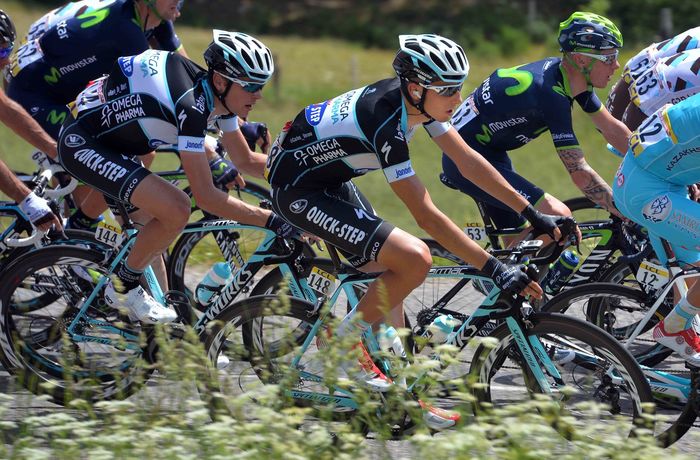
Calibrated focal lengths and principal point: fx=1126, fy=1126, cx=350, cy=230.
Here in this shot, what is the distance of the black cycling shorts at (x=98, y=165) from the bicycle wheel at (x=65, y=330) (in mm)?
408

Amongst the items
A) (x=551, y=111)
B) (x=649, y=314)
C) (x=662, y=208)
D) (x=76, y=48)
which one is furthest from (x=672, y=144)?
(x=76, y=48)

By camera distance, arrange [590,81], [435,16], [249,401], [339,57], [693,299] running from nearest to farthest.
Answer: [249,401] < [693,299] < [590,81] < [339,57] < [435,16]

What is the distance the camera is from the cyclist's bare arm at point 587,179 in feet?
24.3

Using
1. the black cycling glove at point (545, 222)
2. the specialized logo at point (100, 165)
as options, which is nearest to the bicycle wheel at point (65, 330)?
the specialized logo at point (100, 165)

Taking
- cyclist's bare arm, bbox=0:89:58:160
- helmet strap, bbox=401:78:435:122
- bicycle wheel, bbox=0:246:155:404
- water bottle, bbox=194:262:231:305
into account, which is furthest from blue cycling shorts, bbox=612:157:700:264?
cyclist's bare arm, bbox=0:89:58:160

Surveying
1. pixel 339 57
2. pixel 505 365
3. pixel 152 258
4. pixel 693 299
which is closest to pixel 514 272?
pixel 505 365

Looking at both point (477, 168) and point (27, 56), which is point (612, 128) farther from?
point (27, 56)

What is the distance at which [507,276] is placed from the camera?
566 cm

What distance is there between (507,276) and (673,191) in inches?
50.3

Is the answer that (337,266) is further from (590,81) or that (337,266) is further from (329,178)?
(590,81)

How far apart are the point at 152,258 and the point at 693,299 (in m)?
3.06

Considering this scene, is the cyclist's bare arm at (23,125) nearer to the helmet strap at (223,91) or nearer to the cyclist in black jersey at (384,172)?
the helmet strap at (223,91)

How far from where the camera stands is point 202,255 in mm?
8250

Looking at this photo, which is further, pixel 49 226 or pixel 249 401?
pixel 49 226
